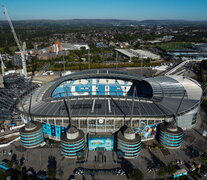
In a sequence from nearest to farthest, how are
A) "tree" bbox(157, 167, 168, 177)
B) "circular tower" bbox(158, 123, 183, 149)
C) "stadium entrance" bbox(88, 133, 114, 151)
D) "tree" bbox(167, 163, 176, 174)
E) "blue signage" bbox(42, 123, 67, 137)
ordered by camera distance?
"tree" bbox(157, 167, 168, 177), "tree" bbox(167, 163, 176, 174), "stadium entrance" bbox(88, 133, 114, 151), "circular tower" bbox(158, 123, 183, 149), "blue signage" bbox(42, 123, 67, 137)

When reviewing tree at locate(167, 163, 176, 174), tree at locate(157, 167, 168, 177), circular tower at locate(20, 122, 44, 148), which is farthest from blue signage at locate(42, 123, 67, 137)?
tree at locate(167, 163, 176, 174)

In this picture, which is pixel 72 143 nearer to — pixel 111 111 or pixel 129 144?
pixel 111 111

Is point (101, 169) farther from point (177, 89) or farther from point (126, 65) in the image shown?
point (126, 65)

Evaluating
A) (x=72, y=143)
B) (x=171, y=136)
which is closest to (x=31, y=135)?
(x=72, y=143)

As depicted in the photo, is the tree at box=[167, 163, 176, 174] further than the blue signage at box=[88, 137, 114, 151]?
No

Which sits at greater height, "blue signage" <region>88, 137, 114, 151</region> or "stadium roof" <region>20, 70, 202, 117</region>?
"stadium roof" <region>20, 70, 202, 117</region>

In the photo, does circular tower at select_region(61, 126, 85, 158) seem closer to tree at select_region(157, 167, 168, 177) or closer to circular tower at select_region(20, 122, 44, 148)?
circular tower at select_region(20, 122, 44, 148)

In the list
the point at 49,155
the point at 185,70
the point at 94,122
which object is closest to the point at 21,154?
the point at 49,155

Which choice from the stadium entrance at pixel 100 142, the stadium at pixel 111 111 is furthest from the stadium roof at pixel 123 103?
the stadium entrance at pixel 100 142
